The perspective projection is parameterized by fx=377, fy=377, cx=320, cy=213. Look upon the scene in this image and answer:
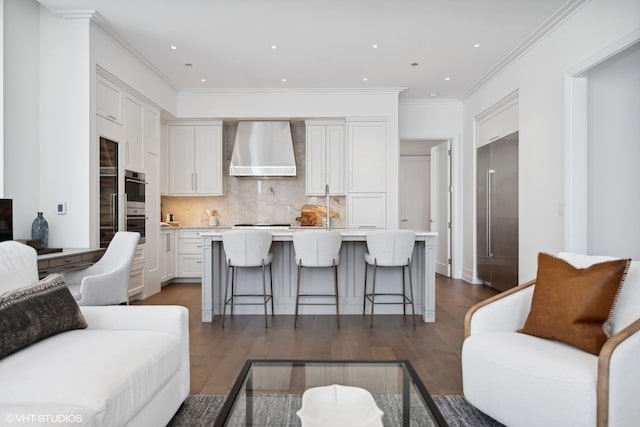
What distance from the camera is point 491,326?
6.81 ft

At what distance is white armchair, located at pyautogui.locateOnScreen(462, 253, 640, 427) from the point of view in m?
1.44

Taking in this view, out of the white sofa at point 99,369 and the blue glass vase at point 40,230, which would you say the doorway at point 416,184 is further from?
the white sofa at point 99,369

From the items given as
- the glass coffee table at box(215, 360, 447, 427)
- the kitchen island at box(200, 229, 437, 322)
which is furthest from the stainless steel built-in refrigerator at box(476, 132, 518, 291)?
the glass coffee table at box(215, 360, 447, 427)

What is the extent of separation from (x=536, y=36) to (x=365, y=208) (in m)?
3.01

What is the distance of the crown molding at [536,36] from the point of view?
3408mm

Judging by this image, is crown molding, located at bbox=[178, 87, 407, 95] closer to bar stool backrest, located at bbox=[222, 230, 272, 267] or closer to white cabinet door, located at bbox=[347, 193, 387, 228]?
white cabinet door, located at bbox=[347, 193, 387, 228]

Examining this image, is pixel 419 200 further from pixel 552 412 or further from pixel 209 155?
pixel 552 412

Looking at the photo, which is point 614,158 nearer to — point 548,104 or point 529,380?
point 548,104

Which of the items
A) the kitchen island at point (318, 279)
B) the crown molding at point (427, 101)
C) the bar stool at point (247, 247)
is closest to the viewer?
the bar stool at point (247, 247)

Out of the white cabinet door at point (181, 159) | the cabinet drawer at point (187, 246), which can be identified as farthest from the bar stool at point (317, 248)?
the white cabinet door at point (181, 159)

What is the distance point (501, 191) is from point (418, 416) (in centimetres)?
440

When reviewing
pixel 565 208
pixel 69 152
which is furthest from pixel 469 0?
pixel 69 152

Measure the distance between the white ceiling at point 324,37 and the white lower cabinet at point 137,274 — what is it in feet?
7.89

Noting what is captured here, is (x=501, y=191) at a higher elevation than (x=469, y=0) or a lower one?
lower
